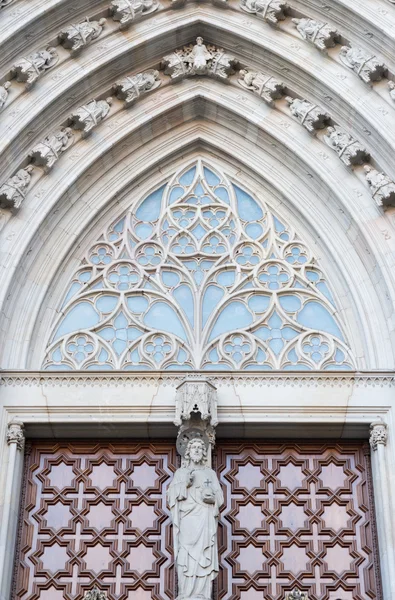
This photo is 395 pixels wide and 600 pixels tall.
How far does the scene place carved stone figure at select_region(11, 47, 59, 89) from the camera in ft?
47.6

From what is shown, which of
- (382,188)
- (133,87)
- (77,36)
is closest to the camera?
(382,188)

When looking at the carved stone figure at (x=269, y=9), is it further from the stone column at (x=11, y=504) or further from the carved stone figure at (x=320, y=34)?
the stone column at (x=11, y=504)

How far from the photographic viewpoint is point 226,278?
14688mm

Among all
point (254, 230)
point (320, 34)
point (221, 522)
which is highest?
point (320, 34)

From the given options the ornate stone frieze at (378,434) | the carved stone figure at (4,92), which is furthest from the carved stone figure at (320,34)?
the ornate stone frieze at (378,434)

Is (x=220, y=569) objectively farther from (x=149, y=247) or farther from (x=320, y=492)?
(x=149, y=247)

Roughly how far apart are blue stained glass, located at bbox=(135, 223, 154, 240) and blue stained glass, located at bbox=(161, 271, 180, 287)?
60cm

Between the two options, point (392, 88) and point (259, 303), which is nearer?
point (392, 88)

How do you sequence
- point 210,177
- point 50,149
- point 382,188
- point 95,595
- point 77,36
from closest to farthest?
point 95,595, point 382,188, point 50,149, point 77,36, point 210,177

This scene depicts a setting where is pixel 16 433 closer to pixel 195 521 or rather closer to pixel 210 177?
pixel 195 521

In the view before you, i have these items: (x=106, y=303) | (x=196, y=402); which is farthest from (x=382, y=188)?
(x=106, y=303)

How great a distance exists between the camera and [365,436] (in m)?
13.4

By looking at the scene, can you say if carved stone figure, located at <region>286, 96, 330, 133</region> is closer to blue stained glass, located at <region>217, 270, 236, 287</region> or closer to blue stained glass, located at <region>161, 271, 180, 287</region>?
blue stained glass, located at <region>217, 270, 236, 287</region>

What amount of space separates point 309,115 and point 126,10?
2.69 meters
